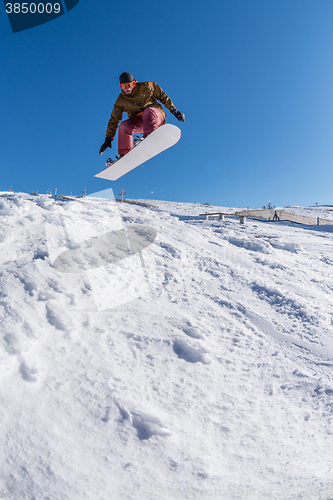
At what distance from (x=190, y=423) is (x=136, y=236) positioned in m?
3.21

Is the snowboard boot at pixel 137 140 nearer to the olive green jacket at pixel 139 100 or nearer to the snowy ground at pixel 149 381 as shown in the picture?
the olive green jacket at pixel 139 100

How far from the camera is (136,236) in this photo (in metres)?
4.50

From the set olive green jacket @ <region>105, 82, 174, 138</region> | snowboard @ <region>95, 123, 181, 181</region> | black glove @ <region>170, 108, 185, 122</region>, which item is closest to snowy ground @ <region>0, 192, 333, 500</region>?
snowboard @ <region>95, 123, 181, 181</region>

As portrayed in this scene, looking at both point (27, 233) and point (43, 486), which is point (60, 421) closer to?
point (43, 486)

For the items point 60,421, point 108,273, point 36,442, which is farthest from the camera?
point 108,273

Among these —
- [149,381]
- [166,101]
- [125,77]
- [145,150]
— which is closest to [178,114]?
[166,101]

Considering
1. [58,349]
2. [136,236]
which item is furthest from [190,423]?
[136,236]

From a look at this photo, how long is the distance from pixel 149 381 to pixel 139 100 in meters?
5.06

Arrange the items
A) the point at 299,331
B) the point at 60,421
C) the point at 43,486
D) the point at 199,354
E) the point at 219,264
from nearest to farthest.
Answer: the point at 43,486, the point at 60,421, the point at 199,354, the point at 299,331, the point at 219,264

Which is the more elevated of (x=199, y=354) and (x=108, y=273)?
(x=108, y=273)

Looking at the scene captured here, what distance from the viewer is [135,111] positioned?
508 centimetres

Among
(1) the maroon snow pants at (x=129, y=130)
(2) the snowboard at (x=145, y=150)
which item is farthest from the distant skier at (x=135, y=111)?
(2) the snowboard at (x=145, y=150)

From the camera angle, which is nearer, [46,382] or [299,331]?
[46,382]

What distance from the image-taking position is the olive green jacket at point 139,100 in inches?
189
